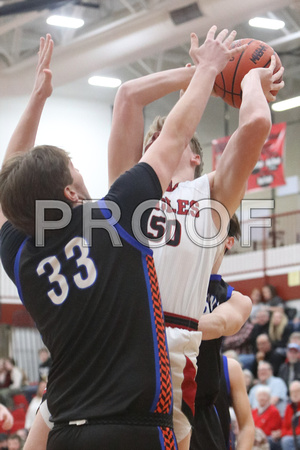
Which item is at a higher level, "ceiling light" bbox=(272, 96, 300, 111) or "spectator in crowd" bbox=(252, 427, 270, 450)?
"ceiling light" bbox=(272, 96, 300, 111)

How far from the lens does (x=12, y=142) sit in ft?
11.2

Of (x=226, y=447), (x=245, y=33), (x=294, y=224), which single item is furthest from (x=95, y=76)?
(x=226, y=447)

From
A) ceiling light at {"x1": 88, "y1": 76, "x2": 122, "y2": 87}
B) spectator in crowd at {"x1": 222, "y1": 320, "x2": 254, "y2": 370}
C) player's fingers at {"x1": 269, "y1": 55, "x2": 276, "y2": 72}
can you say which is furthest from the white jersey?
ceiling light at {"x1": 88, "y1": 76, "x2": 122, "y2": 87}

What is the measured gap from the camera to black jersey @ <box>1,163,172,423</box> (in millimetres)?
2465

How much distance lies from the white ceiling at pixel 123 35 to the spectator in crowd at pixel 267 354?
603 centimetres

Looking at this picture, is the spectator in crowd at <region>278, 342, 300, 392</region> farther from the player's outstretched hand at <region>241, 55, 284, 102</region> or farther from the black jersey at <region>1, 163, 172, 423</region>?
the black jersey at <region>1, 163, 172, 423</region>

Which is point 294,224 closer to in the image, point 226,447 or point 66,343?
point 226,447

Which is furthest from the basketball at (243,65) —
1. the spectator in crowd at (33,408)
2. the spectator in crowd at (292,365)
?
the spectator in crowd at (33,408)

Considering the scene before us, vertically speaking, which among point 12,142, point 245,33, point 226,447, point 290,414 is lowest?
point 290,414

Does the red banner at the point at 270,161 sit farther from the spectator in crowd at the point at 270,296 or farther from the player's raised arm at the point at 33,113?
the player's raised arm at the point at 33,113

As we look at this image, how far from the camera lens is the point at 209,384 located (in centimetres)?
361

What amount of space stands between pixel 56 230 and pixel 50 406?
0.61 m

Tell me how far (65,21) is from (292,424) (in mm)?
10741

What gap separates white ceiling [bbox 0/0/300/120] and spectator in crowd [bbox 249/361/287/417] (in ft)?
21.4
